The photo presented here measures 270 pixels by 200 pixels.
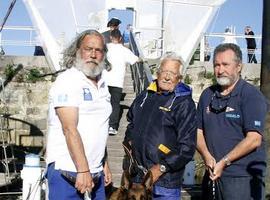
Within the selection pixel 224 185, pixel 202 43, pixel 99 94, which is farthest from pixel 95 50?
pixel 202 43

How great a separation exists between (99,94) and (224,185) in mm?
1346

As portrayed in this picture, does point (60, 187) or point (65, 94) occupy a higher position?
point (65, 94)

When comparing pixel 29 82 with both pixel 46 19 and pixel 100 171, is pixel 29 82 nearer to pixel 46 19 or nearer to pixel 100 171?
pixel 46 19

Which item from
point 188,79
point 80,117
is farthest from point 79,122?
point 188,79

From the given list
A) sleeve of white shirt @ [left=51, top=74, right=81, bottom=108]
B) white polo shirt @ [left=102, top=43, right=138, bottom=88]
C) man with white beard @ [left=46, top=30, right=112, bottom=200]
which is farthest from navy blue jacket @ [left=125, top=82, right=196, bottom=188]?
white polo shirt @ [left=102, top=43, right=138, bottom=88]

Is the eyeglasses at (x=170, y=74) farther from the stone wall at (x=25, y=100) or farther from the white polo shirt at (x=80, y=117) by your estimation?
the stone wall at (x=25, y=100)

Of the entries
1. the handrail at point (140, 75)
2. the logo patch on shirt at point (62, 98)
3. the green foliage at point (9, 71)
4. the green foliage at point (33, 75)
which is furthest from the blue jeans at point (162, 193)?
the green foliage at point (9, 71)

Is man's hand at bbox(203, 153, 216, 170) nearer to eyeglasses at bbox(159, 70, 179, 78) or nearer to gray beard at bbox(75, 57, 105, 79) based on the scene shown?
eyeglasses at bbox(159, 70, 179, 78)

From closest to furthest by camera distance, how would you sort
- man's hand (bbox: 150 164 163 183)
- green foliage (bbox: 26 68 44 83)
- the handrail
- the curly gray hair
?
1. the curly gray hair
2. man's hand (bbox: 150 164 163 183)
3. the handrail
4. green foliage (bbox: 26 68 44 83)

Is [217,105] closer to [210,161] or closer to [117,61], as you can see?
[210,161]

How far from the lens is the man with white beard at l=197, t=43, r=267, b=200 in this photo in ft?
13.8

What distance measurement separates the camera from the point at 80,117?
3.62 meters

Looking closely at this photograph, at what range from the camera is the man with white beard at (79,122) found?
3551 millimetres

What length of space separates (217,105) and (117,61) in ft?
16.2
